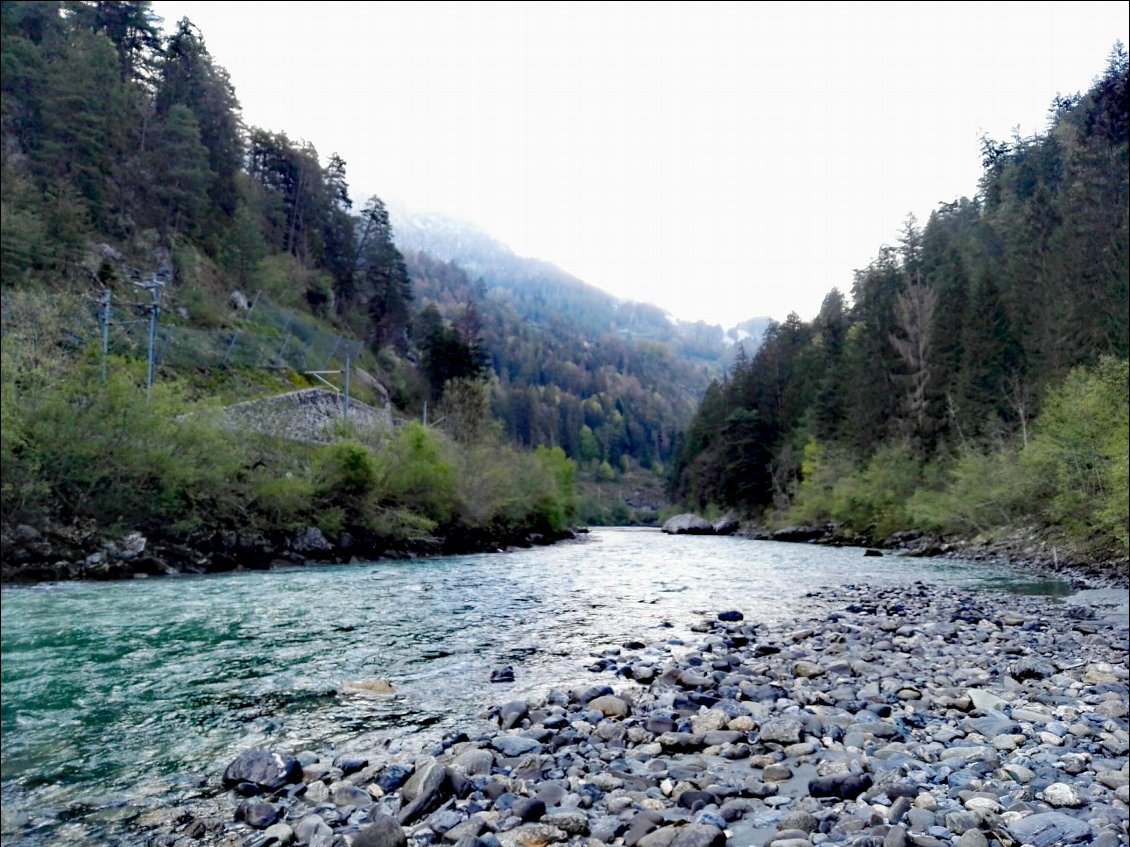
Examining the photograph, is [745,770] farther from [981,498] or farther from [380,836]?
[981,498]

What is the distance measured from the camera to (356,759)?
5.43 meters

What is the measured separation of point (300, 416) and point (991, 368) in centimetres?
3751

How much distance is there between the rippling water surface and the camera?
5637 mm

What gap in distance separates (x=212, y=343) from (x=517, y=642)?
39.6 m

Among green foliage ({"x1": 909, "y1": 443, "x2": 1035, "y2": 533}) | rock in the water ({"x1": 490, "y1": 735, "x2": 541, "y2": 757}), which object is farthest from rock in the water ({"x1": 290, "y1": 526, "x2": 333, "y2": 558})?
green foliage ({"x1": 909, "y1": 443, "x2": 1035, "y2": 533})

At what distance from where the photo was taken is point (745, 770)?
496cm

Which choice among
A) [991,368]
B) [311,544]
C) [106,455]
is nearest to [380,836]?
[106,455]

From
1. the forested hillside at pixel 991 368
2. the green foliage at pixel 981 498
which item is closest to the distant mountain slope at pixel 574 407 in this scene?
the forested hillside at pixel 991 368

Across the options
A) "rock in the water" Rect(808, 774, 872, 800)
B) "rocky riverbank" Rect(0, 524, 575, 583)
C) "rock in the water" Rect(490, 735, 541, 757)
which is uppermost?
"rocky riverbank" Rect(0, 524, 575, 583)

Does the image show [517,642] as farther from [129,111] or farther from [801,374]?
[801,374]

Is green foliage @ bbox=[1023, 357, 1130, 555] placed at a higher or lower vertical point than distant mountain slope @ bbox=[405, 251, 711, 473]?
lower

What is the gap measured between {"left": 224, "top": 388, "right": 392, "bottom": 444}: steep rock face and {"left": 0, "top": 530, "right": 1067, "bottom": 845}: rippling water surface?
1332cm

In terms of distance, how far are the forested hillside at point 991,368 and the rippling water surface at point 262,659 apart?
7.07m

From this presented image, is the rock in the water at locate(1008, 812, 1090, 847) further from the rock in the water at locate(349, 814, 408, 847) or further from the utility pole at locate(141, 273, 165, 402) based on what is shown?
the utility pole at locate(141, 273, 165, 402)
